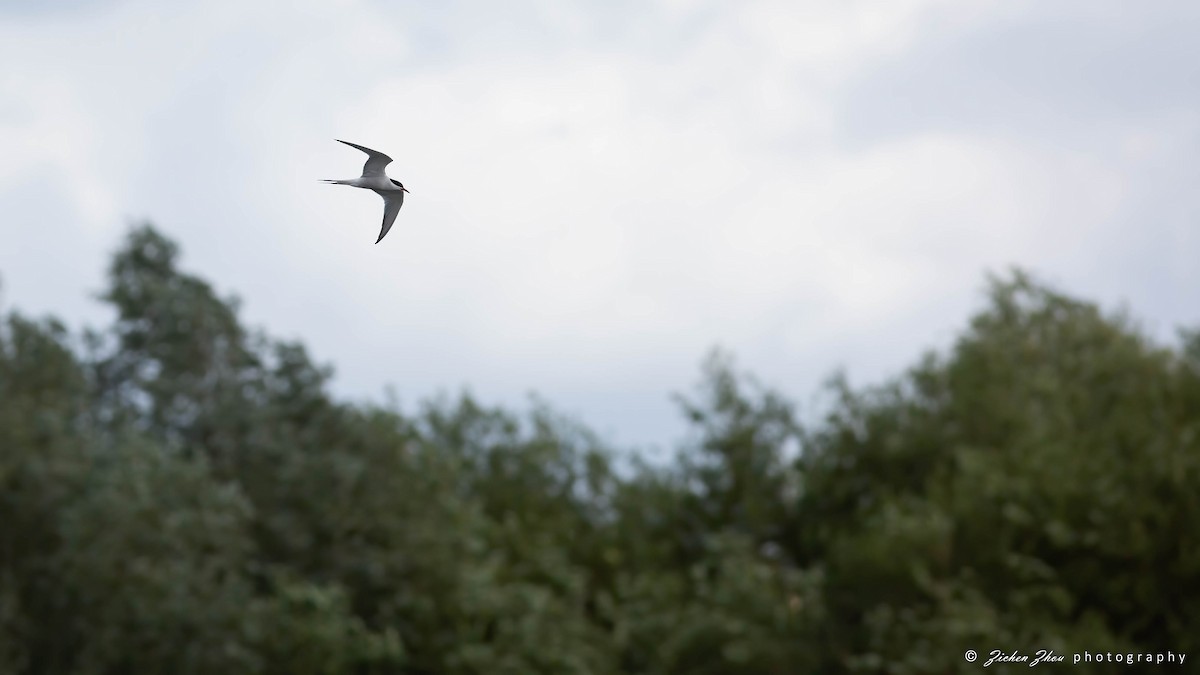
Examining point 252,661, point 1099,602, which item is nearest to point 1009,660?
point 1099,602

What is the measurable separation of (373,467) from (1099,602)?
Answer: 20.0 metres

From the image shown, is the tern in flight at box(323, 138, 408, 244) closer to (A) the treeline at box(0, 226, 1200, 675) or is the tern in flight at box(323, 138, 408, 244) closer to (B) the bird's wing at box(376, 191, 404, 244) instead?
(B) the bird's wing at box(376, 191, 404, 244)

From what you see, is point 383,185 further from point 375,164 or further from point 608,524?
point 608,524

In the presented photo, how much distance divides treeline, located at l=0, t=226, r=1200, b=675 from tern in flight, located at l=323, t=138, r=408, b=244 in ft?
97.8

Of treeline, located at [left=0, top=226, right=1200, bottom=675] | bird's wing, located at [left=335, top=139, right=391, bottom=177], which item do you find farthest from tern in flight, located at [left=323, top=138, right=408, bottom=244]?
treeline, located at [left=0, top=226, right=1200, bottom=675]

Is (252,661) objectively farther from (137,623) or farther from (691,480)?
(691,480)

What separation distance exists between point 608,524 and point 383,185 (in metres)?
48.8

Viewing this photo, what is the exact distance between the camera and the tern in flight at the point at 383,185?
8102 mm

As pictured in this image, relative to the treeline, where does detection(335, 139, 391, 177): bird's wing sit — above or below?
below

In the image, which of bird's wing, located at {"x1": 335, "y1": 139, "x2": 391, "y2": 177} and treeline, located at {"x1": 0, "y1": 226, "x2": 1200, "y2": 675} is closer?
bird's wing, located at {"x1": 335, "y1": 139, "x2": 391, "y2": 177}

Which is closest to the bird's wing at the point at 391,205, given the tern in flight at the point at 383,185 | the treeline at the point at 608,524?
the tern in flight at the point at 383,185

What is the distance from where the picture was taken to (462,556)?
47500mm

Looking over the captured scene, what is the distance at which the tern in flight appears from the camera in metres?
8.10

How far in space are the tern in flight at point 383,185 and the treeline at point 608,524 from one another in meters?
29.8
